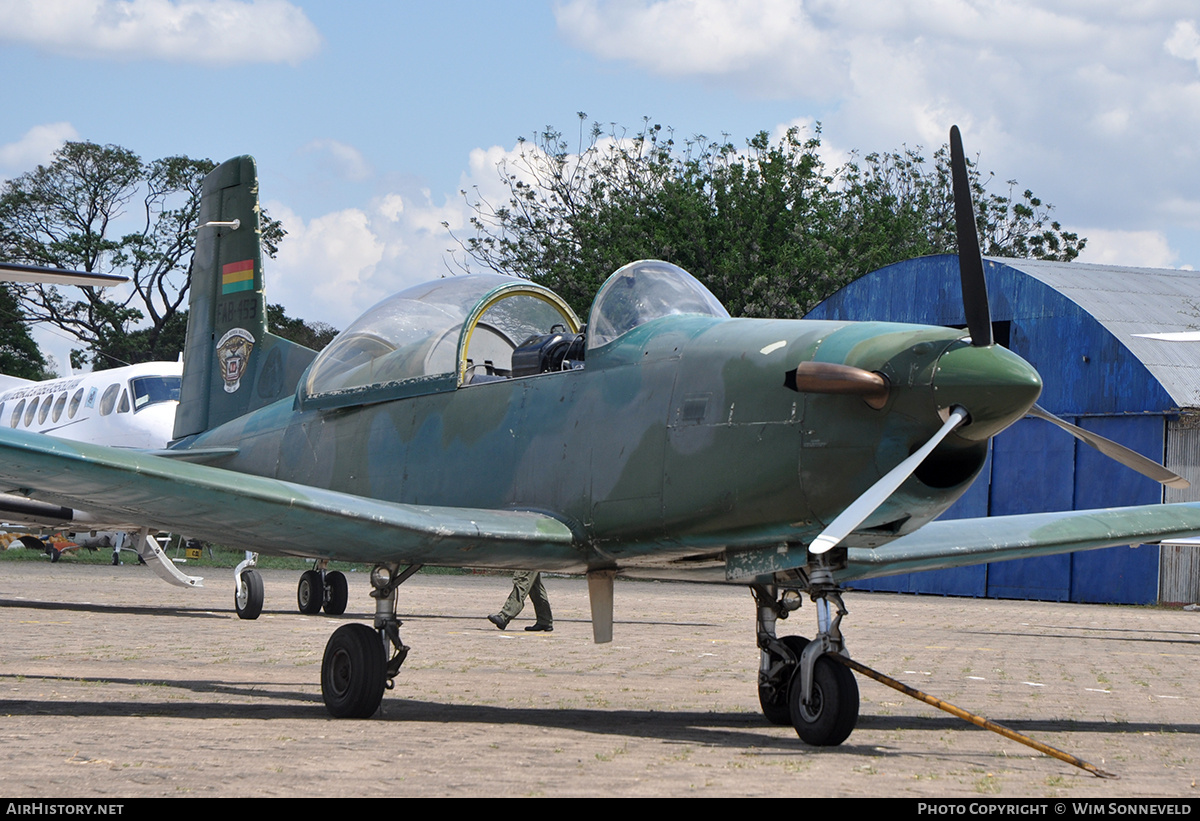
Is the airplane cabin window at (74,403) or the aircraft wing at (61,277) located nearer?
the aircraft wing at (61,277)

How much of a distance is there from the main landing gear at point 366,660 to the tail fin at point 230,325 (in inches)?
178

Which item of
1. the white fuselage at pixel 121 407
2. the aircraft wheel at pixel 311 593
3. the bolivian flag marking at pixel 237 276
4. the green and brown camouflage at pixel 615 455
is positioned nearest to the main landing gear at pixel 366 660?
the green and brown camouflage at pixel 615 455

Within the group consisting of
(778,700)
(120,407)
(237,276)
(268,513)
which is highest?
(237,276)

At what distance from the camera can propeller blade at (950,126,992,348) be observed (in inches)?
261

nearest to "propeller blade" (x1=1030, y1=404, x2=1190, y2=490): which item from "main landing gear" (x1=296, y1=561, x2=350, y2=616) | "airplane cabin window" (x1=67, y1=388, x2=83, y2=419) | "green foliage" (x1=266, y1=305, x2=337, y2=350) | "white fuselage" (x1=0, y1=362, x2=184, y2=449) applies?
"main landing gear" (x1=296, y1=561, x2=350, y2=616)

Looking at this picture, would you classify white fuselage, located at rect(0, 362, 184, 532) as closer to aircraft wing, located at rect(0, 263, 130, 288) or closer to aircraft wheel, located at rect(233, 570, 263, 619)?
aircraft wing, located at rect(0, 263, 130, 288)

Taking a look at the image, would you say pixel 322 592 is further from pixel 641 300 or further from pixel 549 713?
pixel 641 300

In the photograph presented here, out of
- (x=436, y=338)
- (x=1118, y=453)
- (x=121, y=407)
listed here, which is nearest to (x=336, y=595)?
(x=436, y=338)

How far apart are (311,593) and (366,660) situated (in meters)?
10.0

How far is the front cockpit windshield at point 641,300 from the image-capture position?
826 centimetres

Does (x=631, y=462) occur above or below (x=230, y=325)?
below

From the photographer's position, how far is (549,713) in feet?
28.2

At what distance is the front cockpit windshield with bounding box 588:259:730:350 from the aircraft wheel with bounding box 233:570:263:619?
33.1 ft

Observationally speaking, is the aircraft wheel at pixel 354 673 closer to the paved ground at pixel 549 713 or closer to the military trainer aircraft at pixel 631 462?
the military trainer aircraft at pixel 631 462
